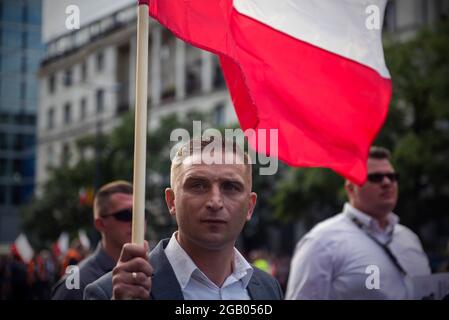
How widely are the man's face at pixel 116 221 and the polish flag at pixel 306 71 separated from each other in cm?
173

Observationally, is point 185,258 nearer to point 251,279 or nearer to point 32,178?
point 251,279

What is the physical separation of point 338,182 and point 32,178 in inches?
1359

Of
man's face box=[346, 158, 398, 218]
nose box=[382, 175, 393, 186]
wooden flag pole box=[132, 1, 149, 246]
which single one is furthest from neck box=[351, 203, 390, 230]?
wooden flag pole box=[132, 1, 149, 246]

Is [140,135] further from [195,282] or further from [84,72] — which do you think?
[84,72]

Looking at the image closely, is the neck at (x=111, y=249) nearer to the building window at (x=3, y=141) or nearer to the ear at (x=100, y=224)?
the ear at (x=100, y=224)

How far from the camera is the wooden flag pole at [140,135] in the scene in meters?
2.78

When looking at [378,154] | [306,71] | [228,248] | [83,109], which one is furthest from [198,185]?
[83,109]

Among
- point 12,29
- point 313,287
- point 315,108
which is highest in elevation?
A: point 12,29

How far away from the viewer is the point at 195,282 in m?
2.96

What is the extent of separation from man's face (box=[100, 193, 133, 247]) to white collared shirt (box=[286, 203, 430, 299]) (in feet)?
4.02

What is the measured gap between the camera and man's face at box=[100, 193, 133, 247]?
536 centimetres

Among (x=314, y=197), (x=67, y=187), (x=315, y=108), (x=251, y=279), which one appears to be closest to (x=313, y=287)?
(x=315, y=108)

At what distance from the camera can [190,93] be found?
41469 millimetres

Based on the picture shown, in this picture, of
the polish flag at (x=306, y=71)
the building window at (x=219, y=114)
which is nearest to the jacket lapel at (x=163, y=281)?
the polish flag at (x=306, y=71)
